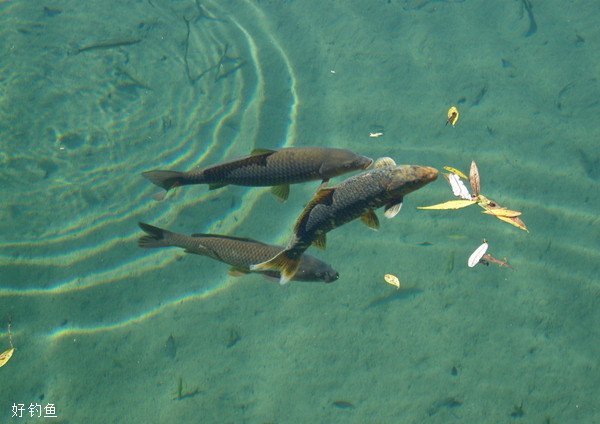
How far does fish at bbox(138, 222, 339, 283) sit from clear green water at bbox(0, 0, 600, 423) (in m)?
1.63

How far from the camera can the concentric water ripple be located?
5.74 m

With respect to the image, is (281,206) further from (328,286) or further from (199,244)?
(199,244)

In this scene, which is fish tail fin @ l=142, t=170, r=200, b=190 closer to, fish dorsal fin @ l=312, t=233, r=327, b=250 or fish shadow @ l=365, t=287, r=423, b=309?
fish dorsal fin @ l=312, t=233, r=327, b=250

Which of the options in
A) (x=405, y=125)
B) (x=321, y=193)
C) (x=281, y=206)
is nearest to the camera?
(x=321, y=193)

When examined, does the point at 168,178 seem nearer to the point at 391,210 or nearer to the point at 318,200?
the point at 318,200

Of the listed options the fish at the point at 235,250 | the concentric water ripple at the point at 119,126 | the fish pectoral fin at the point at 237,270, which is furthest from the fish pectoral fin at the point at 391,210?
the concentric water ripple at the point at 119,126

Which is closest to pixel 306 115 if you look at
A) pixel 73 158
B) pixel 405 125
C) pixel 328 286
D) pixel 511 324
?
pixel 405 125

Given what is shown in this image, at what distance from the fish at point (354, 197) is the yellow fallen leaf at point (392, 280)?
8.09 feet

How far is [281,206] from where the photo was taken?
5.98m

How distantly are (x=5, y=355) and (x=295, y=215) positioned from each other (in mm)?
3416

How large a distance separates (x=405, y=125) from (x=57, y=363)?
5020 millimetres

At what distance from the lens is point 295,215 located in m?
5.87

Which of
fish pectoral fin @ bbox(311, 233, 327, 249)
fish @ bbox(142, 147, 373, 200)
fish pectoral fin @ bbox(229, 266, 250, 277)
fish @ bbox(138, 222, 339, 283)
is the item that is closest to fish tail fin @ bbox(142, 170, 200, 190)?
fish @ bbox(142, 147, 373, 200)

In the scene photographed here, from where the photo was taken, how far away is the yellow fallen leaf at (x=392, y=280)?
530 cm
